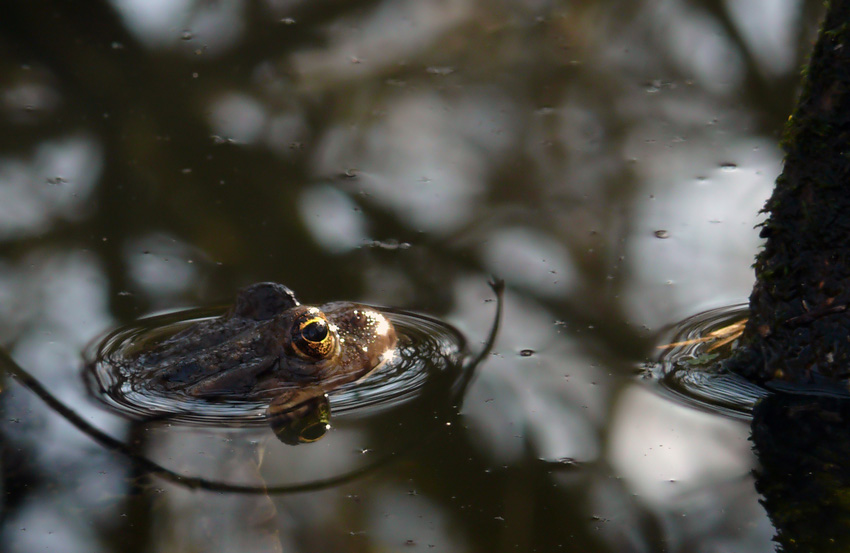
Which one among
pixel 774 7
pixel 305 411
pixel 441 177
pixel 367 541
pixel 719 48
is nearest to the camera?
pixel 367 541

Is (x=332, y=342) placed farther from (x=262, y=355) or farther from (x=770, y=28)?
(x=770, y=28)

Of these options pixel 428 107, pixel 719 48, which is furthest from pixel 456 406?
pixel 719 48

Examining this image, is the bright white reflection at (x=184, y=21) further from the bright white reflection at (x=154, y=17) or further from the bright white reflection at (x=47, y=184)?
the bright white reflection at (x=47, y=184)

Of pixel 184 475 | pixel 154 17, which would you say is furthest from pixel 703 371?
pixel 154 17

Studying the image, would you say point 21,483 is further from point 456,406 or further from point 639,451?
point 639,451

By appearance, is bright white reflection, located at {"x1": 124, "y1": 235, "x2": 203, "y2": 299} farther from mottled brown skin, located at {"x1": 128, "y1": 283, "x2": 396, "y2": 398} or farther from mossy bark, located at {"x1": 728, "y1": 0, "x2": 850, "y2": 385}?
mossy bark, located at {"x1": 728, "y1": 0, "x2": 850, "y2": 385}

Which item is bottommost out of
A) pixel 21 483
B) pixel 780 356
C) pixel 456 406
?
pixel 21 483
